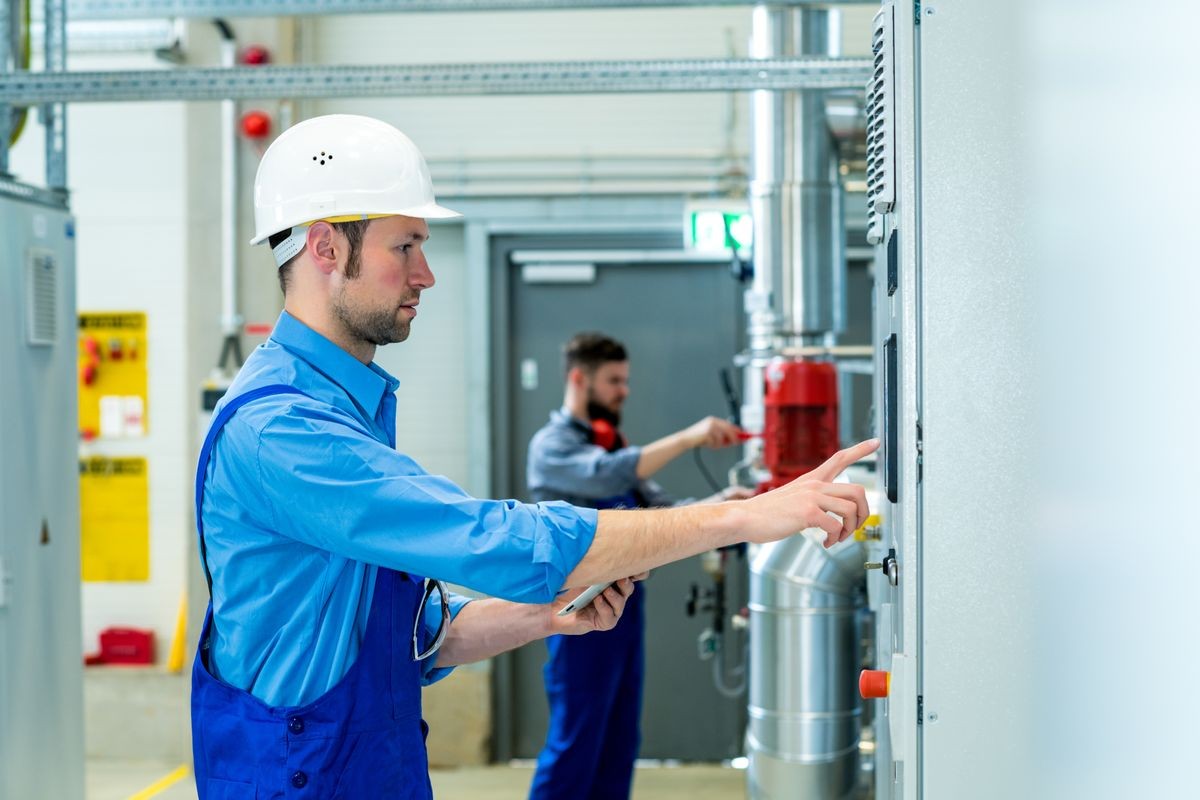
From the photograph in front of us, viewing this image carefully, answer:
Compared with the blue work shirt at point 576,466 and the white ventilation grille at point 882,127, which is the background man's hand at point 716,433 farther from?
the white ventilation grille at point 882,127

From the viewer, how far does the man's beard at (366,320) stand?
1.70m

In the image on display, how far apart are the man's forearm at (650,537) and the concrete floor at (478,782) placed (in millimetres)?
3469

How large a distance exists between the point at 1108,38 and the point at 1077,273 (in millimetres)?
210

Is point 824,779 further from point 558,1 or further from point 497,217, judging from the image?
point 497,217

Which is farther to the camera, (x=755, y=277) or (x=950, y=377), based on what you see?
(x=755, y=277)

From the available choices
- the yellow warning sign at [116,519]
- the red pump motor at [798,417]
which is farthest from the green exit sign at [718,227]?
the yellow warning sign at [116,519]

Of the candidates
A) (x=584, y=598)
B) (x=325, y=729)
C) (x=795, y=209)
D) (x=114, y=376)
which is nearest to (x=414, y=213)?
(x=584, y=598)

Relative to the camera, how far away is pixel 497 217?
5.16m

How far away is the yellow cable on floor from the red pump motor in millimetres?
2690

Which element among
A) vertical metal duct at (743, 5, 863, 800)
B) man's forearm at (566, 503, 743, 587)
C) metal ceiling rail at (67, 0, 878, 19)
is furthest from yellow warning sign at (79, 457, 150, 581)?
man's forearm at (566, 503, 743, 587)

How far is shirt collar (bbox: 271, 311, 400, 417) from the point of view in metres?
1.68

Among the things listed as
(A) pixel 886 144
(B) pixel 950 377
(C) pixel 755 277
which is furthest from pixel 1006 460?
(C) pixel 755 277

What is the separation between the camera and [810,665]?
304 centimetres

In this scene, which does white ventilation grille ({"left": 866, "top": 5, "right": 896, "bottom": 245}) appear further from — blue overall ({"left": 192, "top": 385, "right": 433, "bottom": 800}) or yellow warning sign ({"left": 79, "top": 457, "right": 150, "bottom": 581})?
yellow warning sign ({"left": 79, "top": 457, "right": 150, "bottom": 581})
